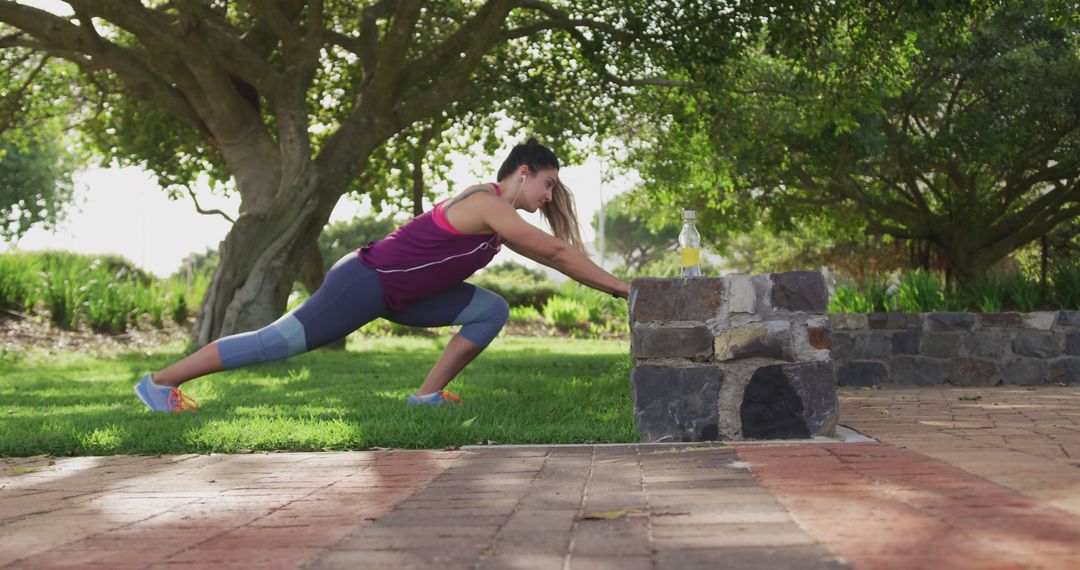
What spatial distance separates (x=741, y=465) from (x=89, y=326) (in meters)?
14.1

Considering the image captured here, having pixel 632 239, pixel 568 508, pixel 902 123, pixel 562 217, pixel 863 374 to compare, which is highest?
pixel 632 239

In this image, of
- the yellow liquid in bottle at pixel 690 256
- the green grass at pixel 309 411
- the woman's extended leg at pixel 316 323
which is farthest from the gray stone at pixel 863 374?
the woman's extended leg at pixel 316 323

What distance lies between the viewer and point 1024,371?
32.3 feet

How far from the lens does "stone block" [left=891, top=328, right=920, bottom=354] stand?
33.2 ft

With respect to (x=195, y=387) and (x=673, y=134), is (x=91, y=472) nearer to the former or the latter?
(x=195, y=387)

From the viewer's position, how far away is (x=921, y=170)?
17.8 m

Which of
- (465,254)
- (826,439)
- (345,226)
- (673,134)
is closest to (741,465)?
(826,439)

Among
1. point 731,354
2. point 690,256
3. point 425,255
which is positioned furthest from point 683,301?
point 425,255

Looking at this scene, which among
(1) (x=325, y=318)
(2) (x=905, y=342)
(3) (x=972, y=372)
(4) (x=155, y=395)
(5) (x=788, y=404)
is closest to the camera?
(5) (x=788, y=404)

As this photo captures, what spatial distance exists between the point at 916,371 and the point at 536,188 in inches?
238

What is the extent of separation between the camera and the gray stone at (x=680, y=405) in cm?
478

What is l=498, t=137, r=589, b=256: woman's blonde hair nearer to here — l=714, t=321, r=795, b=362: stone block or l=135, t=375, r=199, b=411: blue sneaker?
l=714, t=321, r=795, b=362: stone block

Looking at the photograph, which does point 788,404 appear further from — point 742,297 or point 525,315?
point 525,315

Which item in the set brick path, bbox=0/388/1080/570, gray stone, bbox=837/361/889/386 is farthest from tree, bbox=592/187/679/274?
brick path, bbox=0/388/1080/570
